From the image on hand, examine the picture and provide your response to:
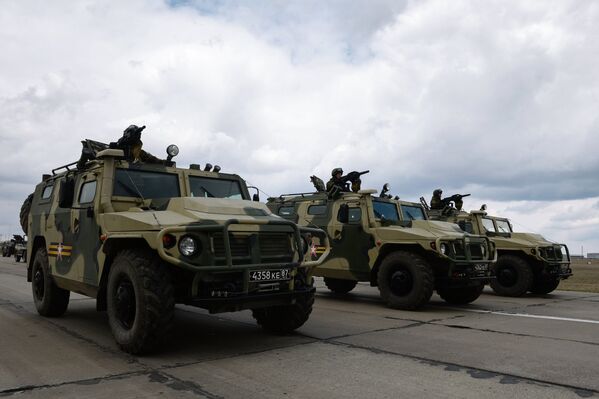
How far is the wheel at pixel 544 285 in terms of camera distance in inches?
444

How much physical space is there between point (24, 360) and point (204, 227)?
2.17 m

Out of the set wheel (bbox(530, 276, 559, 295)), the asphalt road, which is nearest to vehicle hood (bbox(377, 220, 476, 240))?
the asphalt road

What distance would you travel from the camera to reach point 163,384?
4.00 meters

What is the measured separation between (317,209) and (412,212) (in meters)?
1.96

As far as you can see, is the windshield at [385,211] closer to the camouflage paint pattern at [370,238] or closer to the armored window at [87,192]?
the camouflage paint pattern at [370,238]

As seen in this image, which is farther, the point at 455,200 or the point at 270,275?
the point at 455,200

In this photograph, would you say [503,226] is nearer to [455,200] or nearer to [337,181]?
[455,200]

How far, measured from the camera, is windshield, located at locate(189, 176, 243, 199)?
6.46 meters

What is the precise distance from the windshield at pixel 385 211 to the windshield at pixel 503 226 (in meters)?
4.17

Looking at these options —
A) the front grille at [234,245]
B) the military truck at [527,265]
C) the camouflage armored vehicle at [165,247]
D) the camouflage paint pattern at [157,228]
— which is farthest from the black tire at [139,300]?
the military truck at [527,265]

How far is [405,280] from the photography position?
847 cm

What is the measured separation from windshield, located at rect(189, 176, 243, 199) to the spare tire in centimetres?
390

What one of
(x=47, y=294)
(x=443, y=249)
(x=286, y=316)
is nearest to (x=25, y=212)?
(x=47, y=294)

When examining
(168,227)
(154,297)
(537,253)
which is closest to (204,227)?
(168,227)
